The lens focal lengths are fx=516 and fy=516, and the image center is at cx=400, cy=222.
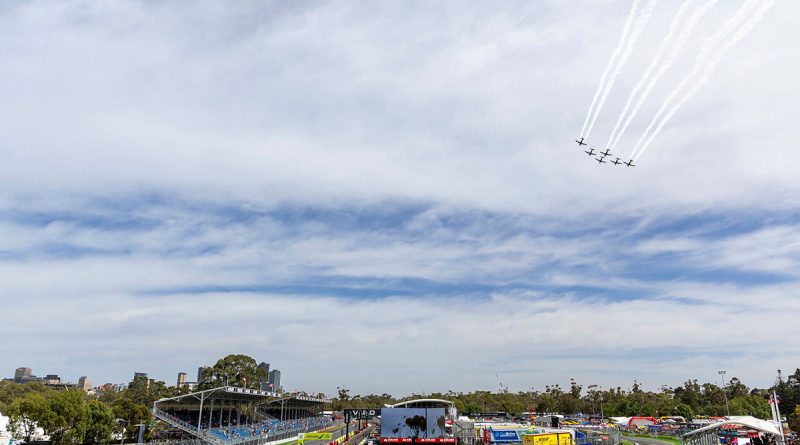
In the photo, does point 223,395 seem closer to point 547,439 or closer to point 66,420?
point 66,420

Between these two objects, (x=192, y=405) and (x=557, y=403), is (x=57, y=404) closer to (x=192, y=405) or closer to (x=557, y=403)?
(x=192, y=405)

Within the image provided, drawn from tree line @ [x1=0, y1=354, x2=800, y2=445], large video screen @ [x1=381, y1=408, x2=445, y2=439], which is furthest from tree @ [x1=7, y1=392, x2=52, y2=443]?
large video screen @ [x1=381, y1=408, x2=445, y2=439]

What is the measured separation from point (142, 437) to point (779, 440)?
79.3m

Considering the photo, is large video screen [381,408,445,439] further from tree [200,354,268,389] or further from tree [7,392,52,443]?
Answer: tree [200,354,268,389]

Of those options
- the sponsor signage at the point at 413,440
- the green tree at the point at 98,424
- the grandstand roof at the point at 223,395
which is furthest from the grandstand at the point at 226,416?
the sponsor signage at the point at 413,440

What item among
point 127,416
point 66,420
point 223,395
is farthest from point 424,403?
point 66,420

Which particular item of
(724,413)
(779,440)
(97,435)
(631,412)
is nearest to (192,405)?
(97,435)

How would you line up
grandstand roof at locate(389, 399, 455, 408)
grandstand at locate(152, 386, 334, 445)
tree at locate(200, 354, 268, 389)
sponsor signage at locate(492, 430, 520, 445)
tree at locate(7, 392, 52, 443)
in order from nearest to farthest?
1. tree at locate(7, 392, 52, 443)
2. sponsor signage at locate(492, 430, 520, 445)
3. grandstand at locate(152, 386, 334, 445)
4. grandstand roof at locate(389, 399, 455, 408)
5. tree at locate(200, 354, 268, 389)

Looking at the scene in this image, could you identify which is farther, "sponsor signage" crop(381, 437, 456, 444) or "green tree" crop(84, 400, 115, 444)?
"green tree" crop(84, 400, 115, 444)

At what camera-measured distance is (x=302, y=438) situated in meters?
67.2

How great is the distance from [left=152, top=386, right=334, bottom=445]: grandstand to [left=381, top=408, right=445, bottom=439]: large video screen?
70.0 feet

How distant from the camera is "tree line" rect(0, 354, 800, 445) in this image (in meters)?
Result: 60.2

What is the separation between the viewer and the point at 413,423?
63.8m

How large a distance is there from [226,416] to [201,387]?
29.8 feet
